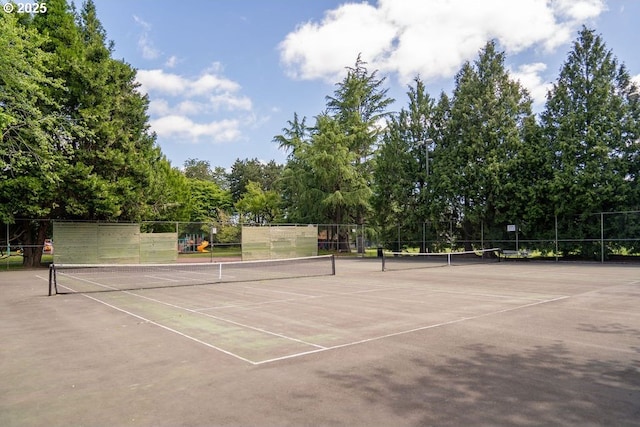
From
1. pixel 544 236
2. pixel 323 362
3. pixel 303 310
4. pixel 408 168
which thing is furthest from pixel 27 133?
pixel 544 236

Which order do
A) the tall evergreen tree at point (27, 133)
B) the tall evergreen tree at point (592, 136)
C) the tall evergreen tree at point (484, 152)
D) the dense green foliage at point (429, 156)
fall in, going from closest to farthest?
the tall evergreen tree at point (27, 133) < the dense green foliage at point (429, 156) < the tall evergreen tree at point (592, 136) < the tall evergreen tree at point (484, 152)

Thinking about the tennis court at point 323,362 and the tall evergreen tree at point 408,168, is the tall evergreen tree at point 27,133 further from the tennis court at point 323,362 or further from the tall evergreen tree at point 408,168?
the tall evergreen tree at point 408,168

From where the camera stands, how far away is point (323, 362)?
18.6 ft

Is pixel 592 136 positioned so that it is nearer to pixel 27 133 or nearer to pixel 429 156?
pixel 429 156

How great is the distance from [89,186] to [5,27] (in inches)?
529

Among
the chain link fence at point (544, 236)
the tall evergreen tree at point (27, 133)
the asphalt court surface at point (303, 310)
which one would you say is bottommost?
the asphalt court surface at point (303, 310)

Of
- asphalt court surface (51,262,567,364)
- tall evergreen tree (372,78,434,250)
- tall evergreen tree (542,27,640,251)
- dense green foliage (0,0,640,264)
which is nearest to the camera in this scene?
asphalt court surface (51,262,567,364)

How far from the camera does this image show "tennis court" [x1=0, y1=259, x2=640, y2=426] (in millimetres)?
4062

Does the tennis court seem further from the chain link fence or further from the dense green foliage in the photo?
the chain link fence

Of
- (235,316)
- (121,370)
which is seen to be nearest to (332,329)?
(235,316)

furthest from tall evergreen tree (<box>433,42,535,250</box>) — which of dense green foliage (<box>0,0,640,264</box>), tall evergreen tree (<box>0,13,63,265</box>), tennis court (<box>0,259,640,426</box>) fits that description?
tall evergreen tree (<box>0,13,63,265</box>)

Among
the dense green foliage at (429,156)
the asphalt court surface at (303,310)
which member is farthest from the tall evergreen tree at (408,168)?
the asphalt court surface at (303,310)

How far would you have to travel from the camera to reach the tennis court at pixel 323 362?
4062 millimetres

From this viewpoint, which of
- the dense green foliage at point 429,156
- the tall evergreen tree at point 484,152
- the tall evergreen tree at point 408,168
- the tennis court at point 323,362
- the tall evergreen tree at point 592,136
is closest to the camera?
the tennis court at point 323,362
